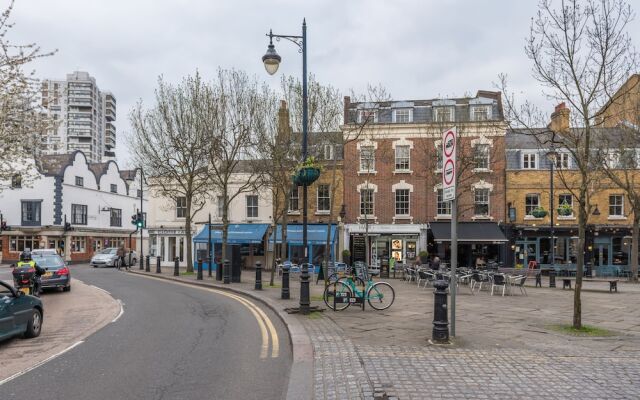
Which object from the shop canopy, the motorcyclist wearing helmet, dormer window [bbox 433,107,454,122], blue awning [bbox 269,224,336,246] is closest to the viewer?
the motorcyclist wearing helmet

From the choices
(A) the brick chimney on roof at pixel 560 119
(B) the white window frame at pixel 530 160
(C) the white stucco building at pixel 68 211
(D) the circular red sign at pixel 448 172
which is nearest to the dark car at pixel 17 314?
(D) the circular red sign at pixel 448 172

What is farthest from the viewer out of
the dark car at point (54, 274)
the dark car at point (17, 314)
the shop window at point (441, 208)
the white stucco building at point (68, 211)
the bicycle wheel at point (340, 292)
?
the white stucco building at point (68, 211)

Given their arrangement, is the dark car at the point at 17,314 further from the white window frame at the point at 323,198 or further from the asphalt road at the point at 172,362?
the white window frame at the point at 323,198

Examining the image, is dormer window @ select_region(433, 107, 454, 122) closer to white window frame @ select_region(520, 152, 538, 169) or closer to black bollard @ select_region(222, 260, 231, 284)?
white window frame @ select_region(520, 152, 538, 169)

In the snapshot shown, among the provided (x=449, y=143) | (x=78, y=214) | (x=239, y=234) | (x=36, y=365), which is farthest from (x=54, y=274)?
(x=78, y=214)

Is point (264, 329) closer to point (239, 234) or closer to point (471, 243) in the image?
point (239, 234)

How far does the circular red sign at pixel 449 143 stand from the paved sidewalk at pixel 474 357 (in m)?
3.22

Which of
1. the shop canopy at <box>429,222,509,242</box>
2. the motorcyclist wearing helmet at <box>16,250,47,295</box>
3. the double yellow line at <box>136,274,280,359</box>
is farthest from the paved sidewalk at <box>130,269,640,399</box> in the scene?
the shop canopy at <box>429,222,509,242</box>

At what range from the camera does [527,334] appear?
9297mm

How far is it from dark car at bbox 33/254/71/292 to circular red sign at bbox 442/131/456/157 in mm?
15713

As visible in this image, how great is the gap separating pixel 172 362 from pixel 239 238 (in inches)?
997

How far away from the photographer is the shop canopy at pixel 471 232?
1150 inches

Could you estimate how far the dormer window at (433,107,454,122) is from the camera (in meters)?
26.9

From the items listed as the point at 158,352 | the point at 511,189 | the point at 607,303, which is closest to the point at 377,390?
the point at 158,352
